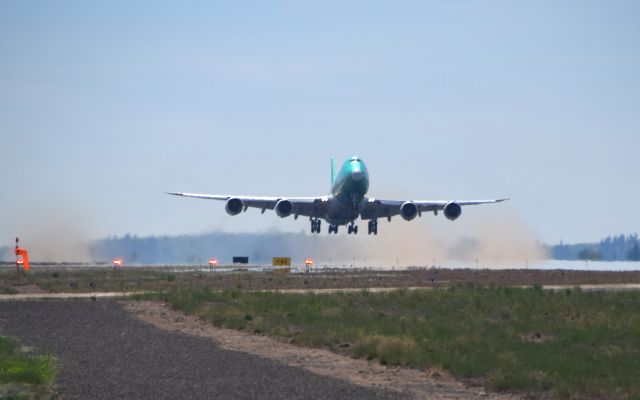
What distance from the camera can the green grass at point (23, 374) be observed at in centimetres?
1789

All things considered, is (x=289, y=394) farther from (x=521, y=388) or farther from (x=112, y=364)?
(x=112, y=364)

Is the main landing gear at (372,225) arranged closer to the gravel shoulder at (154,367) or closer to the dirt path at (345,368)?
the dirt path at (345,368)

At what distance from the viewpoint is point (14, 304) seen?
45.9 m

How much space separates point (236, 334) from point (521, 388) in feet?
50.1

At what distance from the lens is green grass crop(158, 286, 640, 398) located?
67.8ft

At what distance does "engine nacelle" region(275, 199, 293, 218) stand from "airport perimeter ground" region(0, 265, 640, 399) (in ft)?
38.9

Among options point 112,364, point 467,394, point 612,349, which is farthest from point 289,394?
point 612,349

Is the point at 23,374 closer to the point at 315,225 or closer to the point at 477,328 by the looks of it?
the point at 477,328

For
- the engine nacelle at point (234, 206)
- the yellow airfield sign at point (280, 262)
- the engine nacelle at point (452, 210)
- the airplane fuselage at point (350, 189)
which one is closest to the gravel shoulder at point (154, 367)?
the airplane fuselage at point (350, 189)

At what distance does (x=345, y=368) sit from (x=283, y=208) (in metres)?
46.8

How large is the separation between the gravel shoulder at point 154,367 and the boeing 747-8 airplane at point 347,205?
96.1ft

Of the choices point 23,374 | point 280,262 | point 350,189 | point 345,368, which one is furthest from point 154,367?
point 280,262

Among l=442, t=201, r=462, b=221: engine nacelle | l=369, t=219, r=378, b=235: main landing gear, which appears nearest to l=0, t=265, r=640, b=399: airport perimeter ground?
l=442, t=201, r=462, b=221: engine nacelle

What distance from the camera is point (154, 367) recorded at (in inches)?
885
